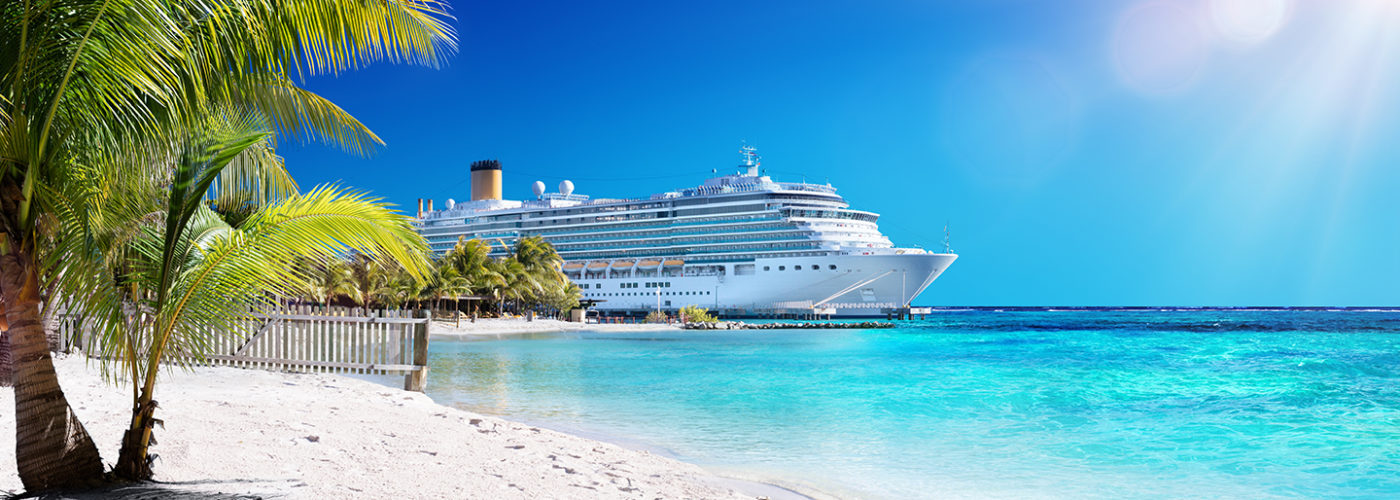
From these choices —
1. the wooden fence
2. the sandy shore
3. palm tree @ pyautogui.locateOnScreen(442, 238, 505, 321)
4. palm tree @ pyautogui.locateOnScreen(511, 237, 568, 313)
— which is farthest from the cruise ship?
the wooden fence

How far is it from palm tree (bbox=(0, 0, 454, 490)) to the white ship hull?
5699cm

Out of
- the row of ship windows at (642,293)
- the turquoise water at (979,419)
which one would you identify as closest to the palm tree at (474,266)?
the turquoise water at (979,419)

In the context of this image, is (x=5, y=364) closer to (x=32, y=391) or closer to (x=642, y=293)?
(x=32, y=391)

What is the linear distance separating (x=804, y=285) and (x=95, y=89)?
59246 millimetres

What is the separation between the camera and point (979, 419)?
1066 cm

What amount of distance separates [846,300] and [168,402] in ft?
191

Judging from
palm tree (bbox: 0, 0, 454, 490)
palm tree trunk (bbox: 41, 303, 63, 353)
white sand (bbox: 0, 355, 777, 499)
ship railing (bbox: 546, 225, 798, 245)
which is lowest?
white sand (bbox: 0, 355, 777, 499)

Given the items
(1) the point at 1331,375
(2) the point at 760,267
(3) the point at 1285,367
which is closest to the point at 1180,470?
(1) the point at 1331,375

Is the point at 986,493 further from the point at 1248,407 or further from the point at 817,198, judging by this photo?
the point at 817,198

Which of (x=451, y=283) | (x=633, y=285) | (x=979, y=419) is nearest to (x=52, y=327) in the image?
(x=979, y=419)

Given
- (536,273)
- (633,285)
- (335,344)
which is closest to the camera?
(335,344)

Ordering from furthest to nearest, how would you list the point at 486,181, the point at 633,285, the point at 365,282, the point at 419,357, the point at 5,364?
the point at 486,181, the point at 633,285, the point at 365,282, the point at 419,357, the point at 5,364

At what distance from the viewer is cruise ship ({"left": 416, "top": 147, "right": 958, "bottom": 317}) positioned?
2395 inches

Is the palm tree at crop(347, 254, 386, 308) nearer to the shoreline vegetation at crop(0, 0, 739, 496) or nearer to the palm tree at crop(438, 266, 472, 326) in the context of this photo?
the palm tree at crop(438, 266, 472, 326)
